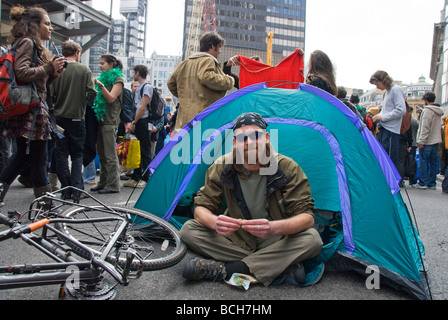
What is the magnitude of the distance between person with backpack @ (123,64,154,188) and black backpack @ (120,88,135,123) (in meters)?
0.10

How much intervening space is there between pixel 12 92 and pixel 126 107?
2359mm

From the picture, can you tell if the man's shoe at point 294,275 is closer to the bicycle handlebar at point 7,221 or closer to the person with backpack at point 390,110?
the bicycle handlebar at point 7,221

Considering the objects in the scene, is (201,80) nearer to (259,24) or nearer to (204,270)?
(204,270)

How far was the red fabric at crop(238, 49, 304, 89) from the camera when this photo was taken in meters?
4.35

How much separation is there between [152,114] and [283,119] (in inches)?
115

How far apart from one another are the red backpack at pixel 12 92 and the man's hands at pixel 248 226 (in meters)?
2.01

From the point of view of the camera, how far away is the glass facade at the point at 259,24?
99.4 meters

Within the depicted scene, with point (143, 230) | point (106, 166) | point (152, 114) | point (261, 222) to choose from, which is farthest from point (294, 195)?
point (152, 114)

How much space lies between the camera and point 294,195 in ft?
7.78

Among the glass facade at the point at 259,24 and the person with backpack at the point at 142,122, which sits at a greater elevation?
the glass facade at the point at 259,24

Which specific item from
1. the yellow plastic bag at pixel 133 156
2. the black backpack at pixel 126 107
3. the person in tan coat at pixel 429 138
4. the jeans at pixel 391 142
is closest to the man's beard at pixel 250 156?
the yellow plastic bag at pixel 133 156
